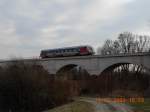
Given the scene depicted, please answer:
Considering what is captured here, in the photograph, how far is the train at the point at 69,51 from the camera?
7188 cm

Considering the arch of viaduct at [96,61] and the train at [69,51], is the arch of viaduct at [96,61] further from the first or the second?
the train at [69,51]

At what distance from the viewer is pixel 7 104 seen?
101ft

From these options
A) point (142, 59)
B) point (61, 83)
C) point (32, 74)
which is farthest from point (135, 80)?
point (32, 74)

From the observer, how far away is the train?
71875 mm

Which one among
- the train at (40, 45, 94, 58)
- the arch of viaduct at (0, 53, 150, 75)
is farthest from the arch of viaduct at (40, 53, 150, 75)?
the train at (40, 45, 94, 58)

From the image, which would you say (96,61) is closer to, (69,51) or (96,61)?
(96,61)

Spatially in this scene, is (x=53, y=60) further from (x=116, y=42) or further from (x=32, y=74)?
(x=32, y=74)

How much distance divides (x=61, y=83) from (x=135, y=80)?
23737mm

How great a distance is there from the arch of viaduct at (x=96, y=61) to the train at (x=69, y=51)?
5.45 ft

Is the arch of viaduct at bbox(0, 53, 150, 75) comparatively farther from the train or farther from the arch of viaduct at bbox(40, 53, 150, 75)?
the train

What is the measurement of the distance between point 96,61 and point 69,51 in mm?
8208

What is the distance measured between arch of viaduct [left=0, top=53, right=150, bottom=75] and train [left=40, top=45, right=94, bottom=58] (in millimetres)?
1661

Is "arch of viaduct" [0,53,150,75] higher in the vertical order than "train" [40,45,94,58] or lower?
lower

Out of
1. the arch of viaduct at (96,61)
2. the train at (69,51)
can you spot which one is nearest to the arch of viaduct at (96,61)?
the arch of viaduct at (96,61)
